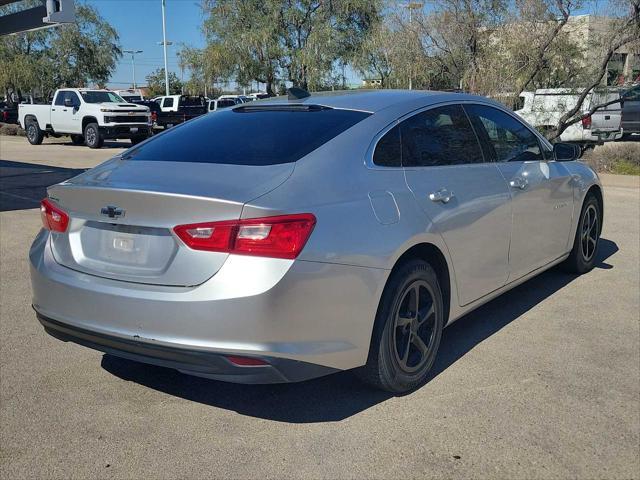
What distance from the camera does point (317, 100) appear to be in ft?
14.3

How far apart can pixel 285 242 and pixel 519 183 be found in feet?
7.99

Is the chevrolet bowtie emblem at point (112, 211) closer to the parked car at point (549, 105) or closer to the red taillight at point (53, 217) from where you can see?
the red taillight at point (53, 217)

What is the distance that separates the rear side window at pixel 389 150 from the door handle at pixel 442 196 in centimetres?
27

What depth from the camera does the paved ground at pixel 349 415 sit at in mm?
3102

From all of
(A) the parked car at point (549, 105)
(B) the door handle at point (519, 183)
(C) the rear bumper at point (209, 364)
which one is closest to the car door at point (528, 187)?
(B) the door handle at point (519, 183)

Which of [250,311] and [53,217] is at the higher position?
[53,217]

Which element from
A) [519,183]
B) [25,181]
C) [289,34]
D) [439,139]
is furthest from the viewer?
[289,34]

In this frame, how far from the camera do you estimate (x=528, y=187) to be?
491 cm

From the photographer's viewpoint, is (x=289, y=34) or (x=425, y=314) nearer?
(x=425, y=314)

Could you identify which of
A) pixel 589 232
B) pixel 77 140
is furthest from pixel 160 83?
pixel 589 232

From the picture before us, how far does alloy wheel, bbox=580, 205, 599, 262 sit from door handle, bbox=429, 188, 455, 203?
8.35 ft

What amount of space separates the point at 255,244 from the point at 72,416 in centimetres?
150

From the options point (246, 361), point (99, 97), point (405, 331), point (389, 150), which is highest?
point (99, 97)

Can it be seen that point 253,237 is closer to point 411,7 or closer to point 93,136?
point 411,7
